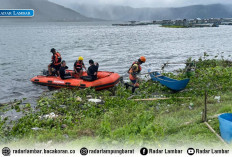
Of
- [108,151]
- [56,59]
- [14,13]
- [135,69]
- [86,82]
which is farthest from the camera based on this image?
[14,13]

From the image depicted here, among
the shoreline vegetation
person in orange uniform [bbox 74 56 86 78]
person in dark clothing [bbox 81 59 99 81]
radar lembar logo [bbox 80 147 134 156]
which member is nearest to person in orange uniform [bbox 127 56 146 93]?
the shoreline vegetation

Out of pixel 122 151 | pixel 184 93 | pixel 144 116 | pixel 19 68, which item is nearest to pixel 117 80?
pixel 184 93

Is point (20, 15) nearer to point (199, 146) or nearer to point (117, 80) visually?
point (117, 80)

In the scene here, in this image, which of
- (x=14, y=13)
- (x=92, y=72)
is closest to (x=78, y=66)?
(x=92, y=72)

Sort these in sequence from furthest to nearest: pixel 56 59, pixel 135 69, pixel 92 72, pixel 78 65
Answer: pixel 56 59
pixel 78 65
pixel 92 72
pixel 135 69

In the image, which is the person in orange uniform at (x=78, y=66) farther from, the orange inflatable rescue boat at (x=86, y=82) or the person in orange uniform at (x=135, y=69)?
the person in orange uniform at (x=135, y=69)

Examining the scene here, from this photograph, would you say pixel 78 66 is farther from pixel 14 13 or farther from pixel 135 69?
pixel 14 13

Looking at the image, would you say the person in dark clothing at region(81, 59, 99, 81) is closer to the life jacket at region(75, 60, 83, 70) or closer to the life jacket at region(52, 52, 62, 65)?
the life jacket at region(75, 60, 83, 70)

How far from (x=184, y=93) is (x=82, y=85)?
5750 mm

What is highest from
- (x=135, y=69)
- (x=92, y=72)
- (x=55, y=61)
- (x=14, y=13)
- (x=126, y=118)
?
(x=14, y=13)

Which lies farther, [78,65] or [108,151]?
[78,65]

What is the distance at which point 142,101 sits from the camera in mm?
10336

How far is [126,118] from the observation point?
26.5 feet

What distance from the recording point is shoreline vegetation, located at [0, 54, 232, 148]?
4.99 metres
